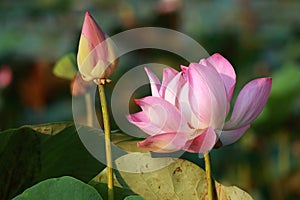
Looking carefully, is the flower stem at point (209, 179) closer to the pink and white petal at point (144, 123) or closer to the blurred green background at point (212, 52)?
the pink and white petal at point (144, 123)

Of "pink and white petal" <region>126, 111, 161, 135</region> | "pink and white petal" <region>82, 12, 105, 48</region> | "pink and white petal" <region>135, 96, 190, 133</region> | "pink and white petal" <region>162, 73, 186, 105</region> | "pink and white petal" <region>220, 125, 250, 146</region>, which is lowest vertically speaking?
"pink and white petal" <region>220, 125, 250, 146</region>

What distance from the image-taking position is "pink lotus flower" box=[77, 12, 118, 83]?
673 mm

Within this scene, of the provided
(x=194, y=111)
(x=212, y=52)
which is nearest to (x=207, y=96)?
(x=194, y=111)

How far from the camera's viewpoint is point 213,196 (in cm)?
68

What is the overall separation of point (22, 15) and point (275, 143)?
3.02 m

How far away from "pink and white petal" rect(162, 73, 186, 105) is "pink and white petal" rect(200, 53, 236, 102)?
25mm

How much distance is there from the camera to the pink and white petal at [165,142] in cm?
65

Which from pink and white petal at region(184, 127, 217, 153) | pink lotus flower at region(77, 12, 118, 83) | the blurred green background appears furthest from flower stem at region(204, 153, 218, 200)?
the blurred green background

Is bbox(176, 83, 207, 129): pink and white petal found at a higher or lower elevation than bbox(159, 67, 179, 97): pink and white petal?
lower

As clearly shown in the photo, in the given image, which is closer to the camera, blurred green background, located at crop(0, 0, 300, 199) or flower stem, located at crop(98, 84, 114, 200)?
flower stem, located at crop(98, 84, 114, 200)

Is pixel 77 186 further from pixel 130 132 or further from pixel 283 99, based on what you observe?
pixel 283 99

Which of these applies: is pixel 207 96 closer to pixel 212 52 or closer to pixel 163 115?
pixel 163 115

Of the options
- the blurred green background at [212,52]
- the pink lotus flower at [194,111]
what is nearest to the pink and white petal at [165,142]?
the pink lotus flower at [194,111]

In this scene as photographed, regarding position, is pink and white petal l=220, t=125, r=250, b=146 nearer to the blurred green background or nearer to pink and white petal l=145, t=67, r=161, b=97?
pink and white petal l=145, t=67, r=161, b=97
